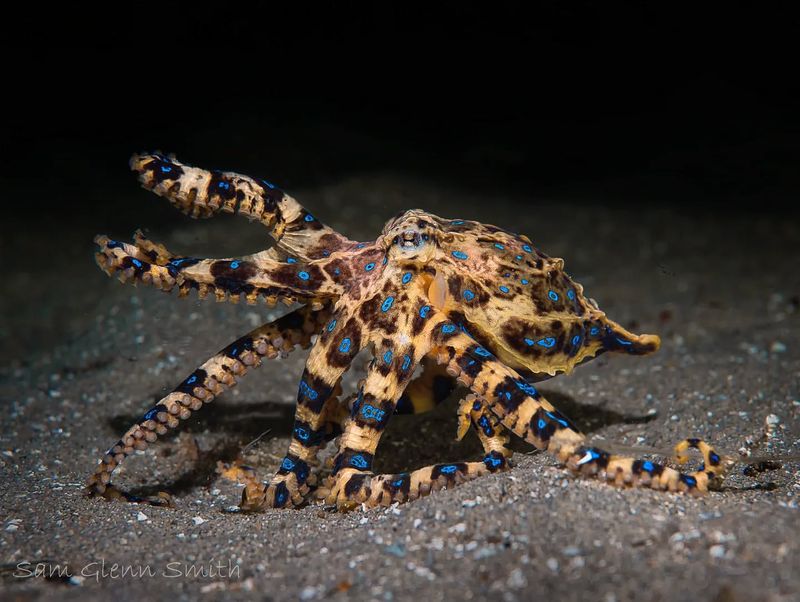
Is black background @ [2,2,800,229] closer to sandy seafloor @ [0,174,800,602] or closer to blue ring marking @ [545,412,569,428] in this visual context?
sandy seafloor @ [0,174,800,602]

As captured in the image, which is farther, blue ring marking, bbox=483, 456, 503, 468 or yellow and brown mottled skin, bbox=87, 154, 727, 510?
blue ring marking, bbox=483, 456, 503, 468

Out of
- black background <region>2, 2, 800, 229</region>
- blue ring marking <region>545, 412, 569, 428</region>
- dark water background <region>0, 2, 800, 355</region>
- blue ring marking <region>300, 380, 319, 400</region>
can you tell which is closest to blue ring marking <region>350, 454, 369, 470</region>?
blue ring marking <region>300, 380, 319, 400</region>

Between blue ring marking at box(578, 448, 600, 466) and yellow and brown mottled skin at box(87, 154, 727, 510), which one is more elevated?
yellow and brown mottled skin at box(87, 154, 727, 510)

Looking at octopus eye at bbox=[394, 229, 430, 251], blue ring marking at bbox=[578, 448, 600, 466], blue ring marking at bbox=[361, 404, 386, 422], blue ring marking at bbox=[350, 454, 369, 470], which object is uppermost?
octopus eye at bbox=[394, 229, 430, 251]

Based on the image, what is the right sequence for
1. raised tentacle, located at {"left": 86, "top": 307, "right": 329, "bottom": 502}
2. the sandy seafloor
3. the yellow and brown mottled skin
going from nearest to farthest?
the sandy seafloor, the yellow and brown mottled skin, raised tentacle, located at {"left": 86, "top": 307, "right": 329, "bottom": 502}

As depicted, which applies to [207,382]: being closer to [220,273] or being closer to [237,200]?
[220,273]

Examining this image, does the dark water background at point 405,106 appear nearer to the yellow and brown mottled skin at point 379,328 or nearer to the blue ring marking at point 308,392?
the yellow and brown mottled skin at point 379,328

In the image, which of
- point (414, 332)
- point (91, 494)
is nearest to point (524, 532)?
point (414, 332)
